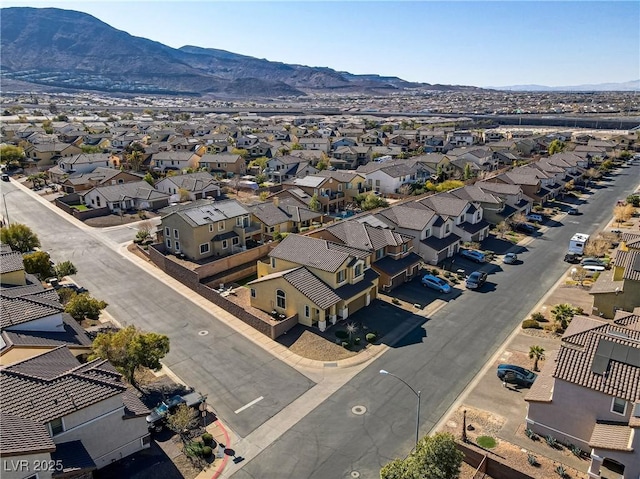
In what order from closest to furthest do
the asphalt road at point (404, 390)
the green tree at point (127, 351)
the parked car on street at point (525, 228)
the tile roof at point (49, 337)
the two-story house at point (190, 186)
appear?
1. the asphalt road at point (404, 390)
2. the tile roof at point (49, 337)
3. the green tree at point (127, 351)
4. the parked car on street at point (525, 228)
5. the two-story house at point (190, 186)

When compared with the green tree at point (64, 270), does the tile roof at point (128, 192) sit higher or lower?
higher

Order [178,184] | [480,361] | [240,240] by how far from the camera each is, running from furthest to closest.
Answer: [178,184]
[240,240]
[480,361]

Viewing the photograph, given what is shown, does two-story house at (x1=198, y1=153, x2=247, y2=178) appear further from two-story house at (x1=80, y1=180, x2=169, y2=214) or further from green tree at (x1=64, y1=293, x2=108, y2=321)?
green tree at (x1=64, y1=293, x2=108, y2=321)

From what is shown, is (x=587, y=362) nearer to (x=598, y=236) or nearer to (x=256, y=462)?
(x=256, y=462)

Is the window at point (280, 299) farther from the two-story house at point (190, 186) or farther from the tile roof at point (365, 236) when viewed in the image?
the two-story house at point (190, 186)

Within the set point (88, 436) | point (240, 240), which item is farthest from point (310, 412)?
point (240, 240)

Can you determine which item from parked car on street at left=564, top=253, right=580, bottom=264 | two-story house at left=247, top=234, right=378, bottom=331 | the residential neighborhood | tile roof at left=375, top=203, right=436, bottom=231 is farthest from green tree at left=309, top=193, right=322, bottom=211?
parked car on street at left=564, top=253, right=580, bottom=264

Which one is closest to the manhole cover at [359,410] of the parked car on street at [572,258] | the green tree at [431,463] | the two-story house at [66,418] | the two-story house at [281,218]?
the green tree at [431,463]

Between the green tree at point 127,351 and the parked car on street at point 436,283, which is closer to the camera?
the green tree at point 127,351
